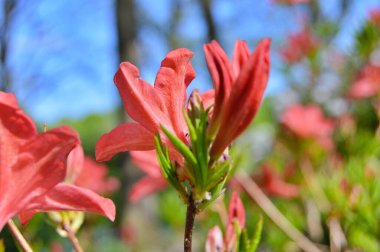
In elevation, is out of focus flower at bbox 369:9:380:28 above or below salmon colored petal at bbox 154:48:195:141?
below

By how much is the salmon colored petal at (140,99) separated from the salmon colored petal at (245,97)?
0.07 m

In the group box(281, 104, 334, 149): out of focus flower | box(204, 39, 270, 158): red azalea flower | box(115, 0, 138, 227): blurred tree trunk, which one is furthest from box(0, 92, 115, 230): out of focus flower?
box(115, 0, 138, 227): blurred tree trunk

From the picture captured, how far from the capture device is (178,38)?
41.5 feet

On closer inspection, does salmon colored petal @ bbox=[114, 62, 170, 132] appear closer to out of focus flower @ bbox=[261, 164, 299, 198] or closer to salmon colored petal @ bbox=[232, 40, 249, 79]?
salmon colored petal @ bbox=[232, 40, 249, 79]

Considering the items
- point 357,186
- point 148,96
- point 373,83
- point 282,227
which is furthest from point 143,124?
point 373,83

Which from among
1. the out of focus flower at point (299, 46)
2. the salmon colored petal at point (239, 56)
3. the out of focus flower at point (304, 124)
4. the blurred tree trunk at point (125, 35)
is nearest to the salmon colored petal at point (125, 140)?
the salmon colored petal at point (239, 56)

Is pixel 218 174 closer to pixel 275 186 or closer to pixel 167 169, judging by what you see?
pixel 167 169

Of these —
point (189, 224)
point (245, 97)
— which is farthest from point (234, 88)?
point (189, 224)

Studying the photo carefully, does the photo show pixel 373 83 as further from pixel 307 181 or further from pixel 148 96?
pixel 148 96

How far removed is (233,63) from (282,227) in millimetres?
681

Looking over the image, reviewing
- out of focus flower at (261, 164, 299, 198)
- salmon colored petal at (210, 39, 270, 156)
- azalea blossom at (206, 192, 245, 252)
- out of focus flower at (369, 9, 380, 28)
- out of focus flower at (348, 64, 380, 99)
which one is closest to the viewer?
salmon colored petal at (210, 39, 270, 156)

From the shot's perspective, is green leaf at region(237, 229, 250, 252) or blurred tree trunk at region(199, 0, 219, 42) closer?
green leaf at region(237, 229, 250, 252)

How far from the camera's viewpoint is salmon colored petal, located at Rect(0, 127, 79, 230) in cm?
44

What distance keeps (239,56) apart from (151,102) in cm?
9
